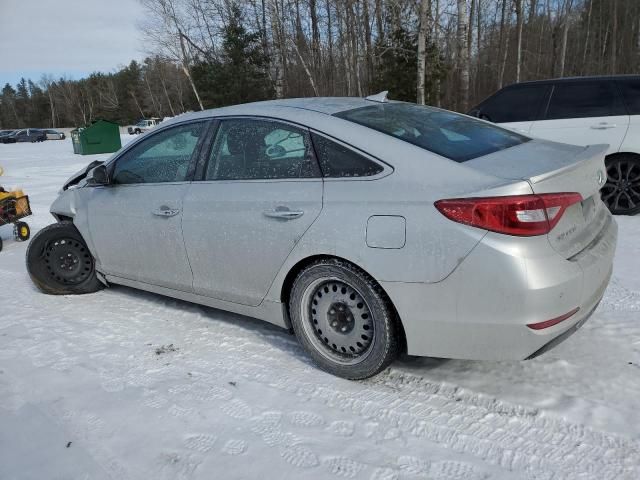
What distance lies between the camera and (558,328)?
240 centimetres

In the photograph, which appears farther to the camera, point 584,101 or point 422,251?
point 584,101

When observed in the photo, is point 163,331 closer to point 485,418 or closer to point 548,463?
point 485,418

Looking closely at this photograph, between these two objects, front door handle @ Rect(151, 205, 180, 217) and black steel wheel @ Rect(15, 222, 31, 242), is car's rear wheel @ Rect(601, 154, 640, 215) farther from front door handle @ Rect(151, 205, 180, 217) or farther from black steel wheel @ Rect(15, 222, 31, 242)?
black steel wheel @ Rect(15, 222, 31, 242)

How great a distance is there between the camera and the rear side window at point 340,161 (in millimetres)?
2723

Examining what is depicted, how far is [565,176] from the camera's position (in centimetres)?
248

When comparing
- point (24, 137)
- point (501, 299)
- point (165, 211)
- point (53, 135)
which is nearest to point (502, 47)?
point (165, 211)

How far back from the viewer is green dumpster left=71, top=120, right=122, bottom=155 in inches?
1006

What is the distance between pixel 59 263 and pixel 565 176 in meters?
4.23

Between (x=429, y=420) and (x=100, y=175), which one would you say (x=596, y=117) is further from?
(x=100, y=175)

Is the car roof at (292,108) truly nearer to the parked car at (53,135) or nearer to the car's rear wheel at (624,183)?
the car's rear wheel at (624,183)

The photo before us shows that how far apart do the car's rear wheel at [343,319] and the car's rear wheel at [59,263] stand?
2.49 m

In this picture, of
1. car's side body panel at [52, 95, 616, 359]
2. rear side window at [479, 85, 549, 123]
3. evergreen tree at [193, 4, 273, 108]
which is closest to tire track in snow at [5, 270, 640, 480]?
car's side body panel at [52, 95, 616, 359]

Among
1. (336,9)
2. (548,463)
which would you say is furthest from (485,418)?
(336,9)

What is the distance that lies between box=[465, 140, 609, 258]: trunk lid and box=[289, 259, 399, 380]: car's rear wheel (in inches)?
34.1
